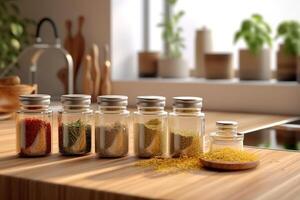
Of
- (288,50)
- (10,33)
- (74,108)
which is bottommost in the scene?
(74,108)

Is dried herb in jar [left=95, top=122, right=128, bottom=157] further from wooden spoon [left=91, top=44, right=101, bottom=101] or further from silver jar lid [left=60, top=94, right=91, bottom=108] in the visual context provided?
wooden spoon [left=91, top=44, right=101, bottom=101]

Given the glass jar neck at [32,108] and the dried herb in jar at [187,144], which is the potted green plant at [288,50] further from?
the glass jar neck at [32,108]

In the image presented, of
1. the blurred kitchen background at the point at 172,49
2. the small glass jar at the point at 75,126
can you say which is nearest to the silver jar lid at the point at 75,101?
the small glass jar at the point at 75,126

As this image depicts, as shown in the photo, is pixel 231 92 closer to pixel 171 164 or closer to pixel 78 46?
pixel 78 46

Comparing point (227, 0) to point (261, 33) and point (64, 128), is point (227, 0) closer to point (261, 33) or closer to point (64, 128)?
point (261, 33)

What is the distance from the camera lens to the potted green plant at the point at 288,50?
2166mm

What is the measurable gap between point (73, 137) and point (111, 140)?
0.28ft

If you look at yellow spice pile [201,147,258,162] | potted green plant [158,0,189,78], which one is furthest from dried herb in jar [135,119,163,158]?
potted green plant [158,0,189,78]

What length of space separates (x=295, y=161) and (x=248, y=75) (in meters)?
1.09

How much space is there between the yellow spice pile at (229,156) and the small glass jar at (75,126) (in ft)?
0.87

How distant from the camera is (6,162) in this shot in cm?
118

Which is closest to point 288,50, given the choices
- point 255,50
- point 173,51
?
point 255,50

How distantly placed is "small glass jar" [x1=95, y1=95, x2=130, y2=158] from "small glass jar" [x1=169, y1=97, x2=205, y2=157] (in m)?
0.10

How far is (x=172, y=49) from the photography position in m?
2.63
